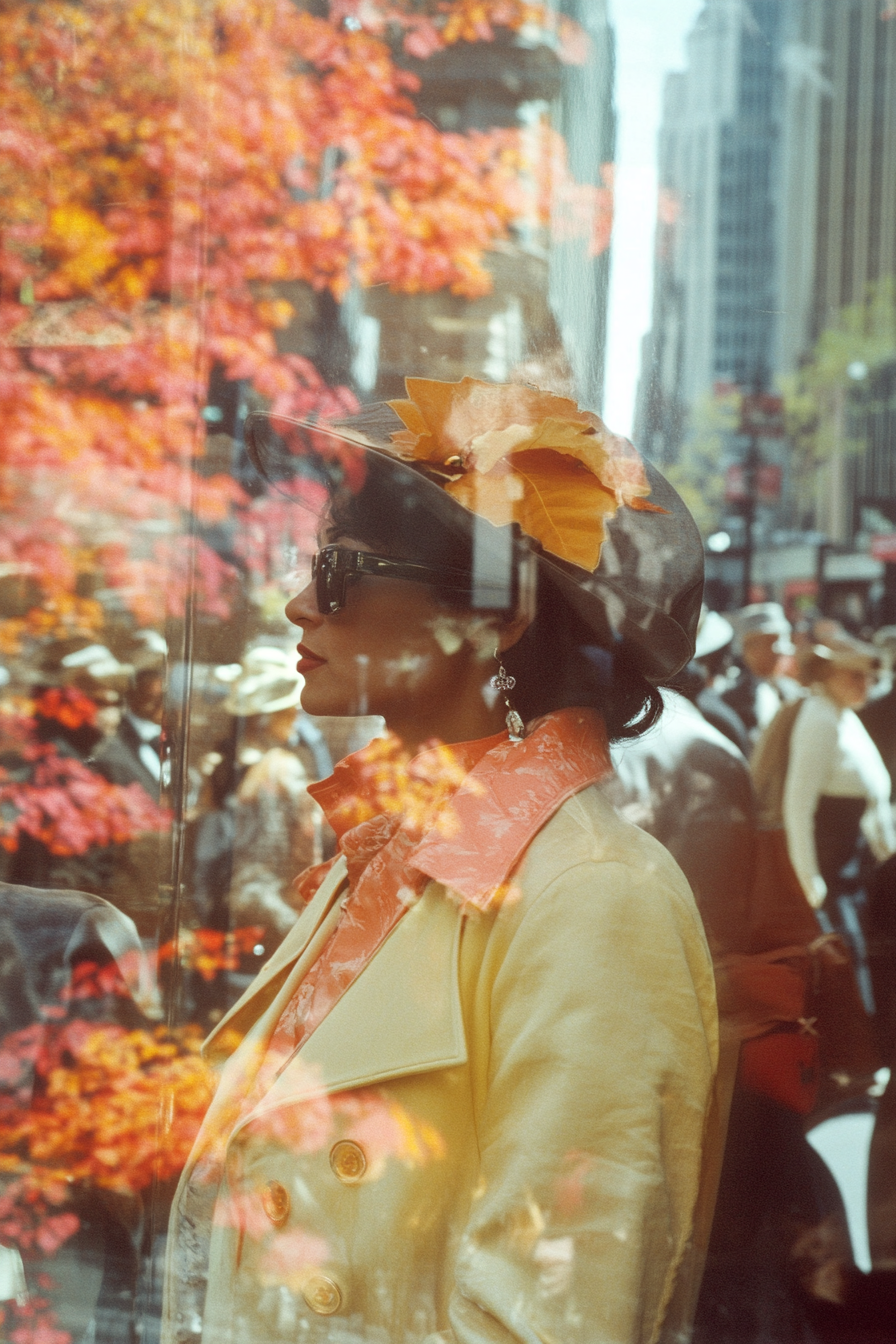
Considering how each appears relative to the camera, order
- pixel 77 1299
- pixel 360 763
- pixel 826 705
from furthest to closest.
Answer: pixel 826 705
pixel 77 1299
pixel 360 763

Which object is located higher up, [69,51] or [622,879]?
[69,51]

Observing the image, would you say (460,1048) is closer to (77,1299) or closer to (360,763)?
(360,763)

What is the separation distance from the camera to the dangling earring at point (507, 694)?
1258mm

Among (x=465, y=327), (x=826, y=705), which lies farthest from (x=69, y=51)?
(x=826, y=705)

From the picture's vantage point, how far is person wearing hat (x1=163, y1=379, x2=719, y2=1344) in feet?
3.27

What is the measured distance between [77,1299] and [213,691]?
107 cm

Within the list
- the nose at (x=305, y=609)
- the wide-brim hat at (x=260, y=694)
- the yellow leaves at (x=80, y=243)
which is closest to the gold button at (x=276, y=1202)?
the nose at (x=305, y=609)

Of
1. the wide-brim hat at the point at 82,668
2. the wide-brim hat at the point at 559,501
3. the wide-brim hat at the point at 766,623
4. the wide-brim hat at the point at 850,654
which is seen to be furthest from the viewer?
the wide-brim hat at the point at 82,668

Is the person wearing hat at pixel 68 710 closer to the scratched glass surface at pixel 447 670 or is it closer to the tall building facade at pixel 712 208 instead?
the scratched glass surface at pixel 447 670

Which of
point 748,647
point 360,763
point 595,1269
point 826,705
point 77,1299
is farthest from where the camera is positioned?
point 826,705

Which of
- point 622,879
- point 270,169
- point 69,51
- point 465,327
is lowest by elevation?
point 622,879

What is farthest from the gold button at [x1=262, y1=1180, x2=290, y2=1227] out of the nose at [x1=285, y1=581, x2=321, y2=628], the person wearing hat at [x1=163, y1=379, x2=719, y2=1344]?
the nose at [x1=285, y1=581, x2=321, y2=628]

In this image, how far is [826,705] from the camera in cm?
230

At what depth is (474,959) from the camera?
42.4 inches
